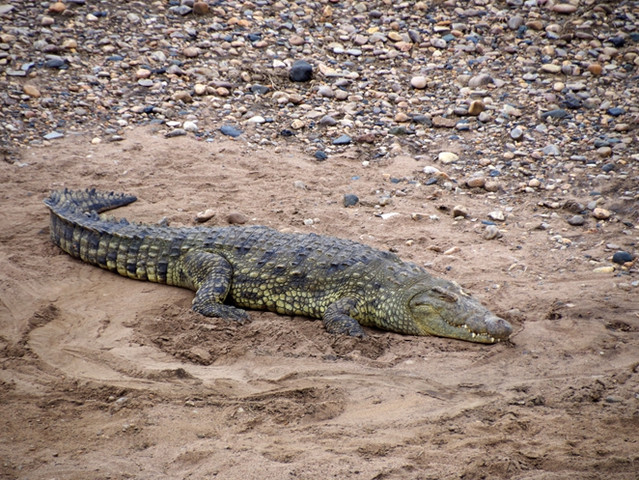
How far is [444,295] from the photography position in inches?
213

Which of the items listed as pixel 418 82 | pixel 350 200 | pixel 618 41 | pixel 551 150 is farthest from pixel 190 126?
pixel 618 41

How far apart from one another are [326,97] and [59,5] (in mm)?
4713

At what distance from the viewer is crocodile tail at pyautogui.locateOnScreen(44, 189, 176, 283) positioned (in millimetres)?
6098

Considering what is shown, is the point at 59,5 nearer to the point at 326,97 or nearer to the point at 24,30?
the point at 24,30

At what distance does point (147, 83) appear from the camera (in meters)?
9.55

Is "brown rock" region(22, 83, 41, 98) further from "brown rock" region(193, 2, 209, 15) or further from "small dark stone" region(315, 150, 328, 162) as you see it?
"small dark stone" region(315, 150, 328, 162)

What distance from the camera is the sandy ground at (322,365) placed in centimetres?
367

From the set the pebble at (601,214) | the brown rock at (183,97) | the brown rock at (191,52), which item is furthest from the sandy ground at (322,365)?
the brown rock at (191,52)

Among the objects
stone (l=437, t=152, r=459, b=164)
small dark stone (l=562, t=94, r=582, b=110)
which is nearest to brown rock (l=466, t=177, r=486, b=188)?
stone (l=437, t=152, r=459, b=164)

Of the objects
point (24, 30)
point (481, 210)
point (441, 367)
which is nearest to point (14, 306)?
point (441, 367)

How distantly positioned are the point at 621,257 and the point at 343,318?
2.85m

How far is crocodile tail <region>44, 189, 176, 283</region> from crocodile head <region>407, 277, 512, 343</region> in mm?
2328

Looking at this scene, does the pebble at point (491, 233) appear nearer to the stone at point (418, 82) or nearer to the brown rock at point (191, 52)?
the stone at point (418, 82)

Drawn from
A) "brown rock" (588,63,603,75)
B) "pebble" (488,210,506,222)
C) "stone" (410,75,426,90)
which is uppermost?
"brown rock" (588,63,603,75)
